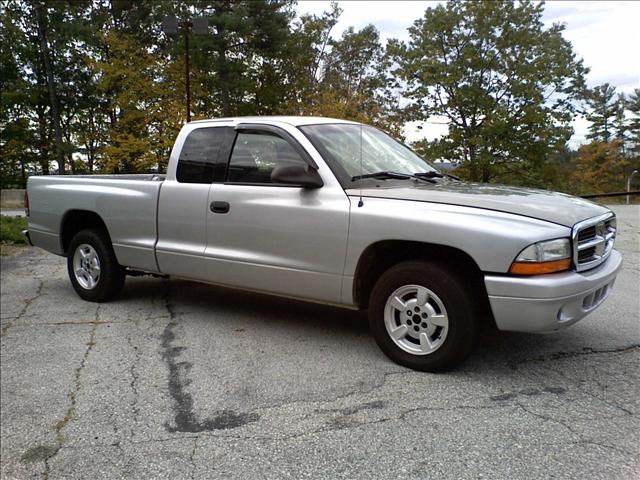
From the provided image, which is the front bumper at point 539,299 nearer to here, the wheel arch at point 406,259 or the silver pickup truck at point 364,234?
the silver pickup truck at point 364,234

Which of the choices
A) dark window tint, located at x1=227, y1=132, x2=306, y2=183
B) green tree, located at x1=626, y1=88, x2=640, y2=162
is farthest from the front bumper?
green tree, located at x1=626, y1=88, x2=640, y2=162

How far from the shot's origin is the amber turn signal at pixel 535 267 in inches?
123

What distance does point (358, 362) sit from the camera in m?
3.80

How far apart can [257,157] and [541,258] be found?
7.92 ft

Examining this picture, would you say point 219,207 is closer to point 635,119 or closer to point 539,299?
point 539,299

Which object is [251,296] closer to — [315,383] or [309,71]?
[315,383]

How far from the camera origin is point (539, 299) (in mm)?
3104

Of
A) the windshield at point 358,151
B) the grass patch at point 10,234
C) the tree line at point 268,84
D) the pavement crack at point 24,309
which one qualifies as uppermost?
the tree line at point 268,84

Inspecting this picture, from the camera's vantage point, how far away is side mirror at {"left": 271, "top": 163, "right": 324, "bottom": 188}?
380 cm

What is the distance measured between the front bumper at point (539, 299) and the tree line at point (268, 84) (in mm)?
15942

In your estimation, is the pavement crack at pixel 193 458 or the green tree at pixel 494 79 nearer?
the pavement crack at pixel 193 458

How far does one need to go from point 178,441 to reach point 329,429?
82 centimetres

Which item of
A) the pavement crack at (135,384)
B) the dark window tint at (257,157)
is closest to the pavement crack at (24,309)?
the pavement crack at (135,384)

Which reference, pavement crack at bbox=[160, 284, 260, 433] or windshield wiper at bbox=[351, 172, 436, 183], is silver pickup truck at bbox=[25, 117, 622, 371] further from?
pavement crack at bbox=[160, 284, 260, 433]
